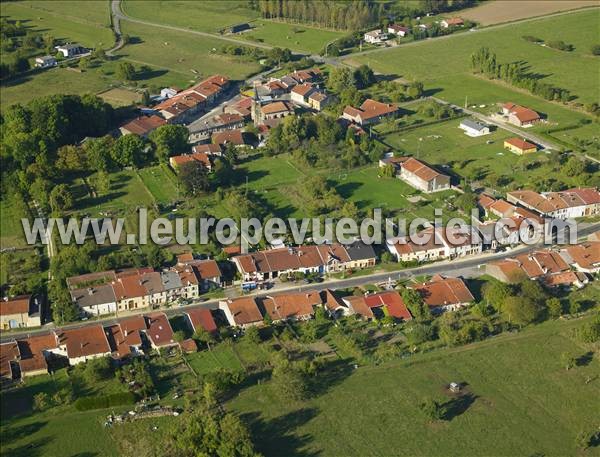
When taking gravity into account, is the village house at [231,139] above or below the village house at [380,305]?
above

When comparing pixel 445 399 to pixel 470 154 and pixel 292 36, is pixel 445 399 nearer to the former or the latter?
pixel 470 154

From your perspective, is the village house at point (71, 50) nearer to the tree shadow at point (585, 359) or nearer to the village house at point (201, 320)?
the village house at point (201, 320)

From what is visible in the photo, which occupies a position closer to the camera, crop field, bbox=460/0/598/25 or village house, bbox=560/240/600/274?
village house, bbox=560/240/600/274

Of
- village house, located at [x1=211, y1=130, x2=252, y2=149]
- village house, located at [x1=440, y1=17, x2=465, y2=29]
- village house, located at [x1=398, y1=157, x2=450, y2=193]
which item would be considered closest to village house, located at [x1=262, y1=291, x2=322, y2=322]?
village house, located at [x1=398, y1=157, x2=450, y2=193]

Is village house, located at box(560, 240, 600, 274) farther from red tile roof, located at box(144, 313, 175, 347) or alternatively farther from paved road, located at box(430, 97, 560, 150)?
red tile roof, located at box(144, 313, 175, 347)

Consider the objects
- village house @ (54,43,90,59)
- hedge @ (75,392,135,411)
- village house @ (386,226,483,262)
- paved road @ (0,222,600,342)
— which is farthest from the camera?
village house @ (54,43,90,59)

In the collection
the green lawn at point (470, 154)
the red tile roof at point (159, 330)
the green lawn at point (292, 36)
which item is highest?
the green lawn at point (292, 36)

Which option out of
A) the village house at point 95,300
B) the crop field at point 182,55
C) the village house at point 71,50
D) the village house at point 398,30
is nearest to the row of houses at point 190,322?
the village house at point 95,300
